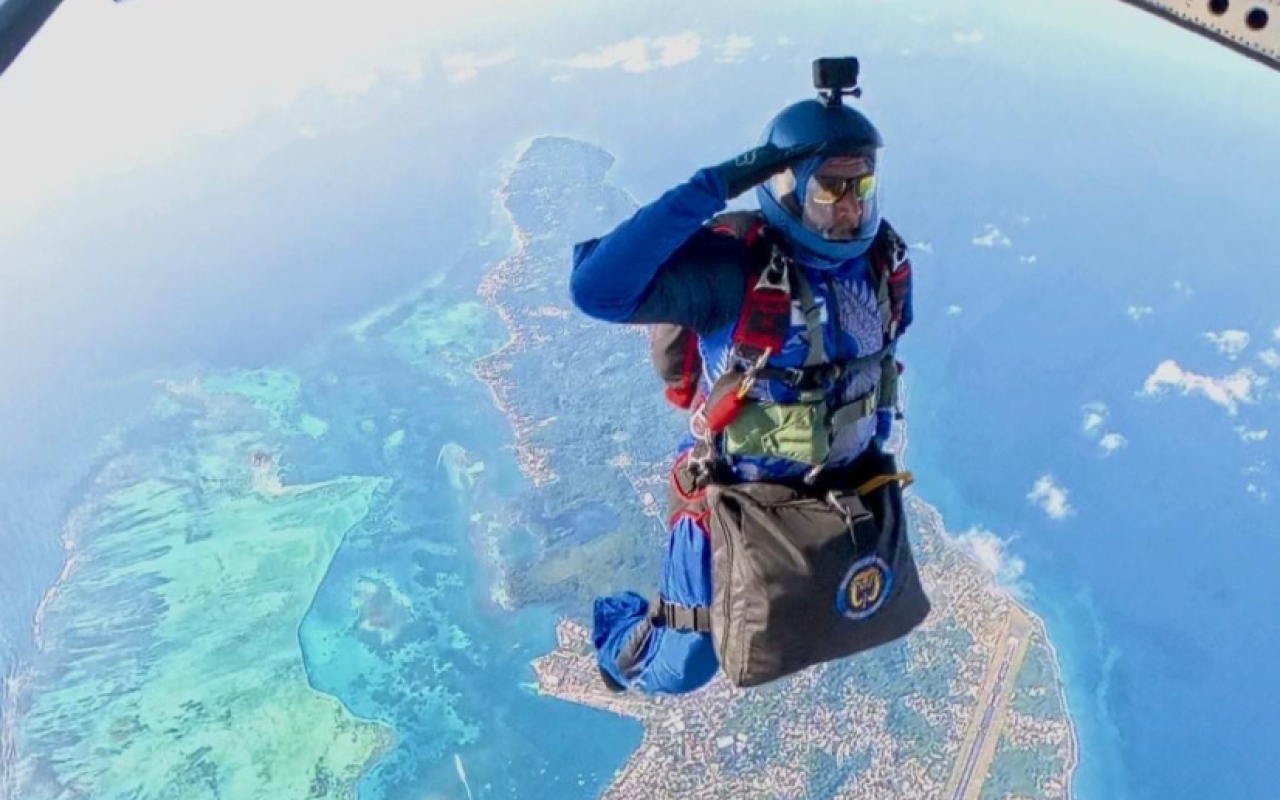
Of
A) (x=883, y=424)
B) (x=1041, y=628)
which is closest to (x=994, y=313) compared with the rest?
(x=1041, y=628)

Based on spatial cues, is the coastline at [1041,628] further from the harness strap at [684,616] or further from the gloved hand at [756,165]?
the gloved hand at [756,165]

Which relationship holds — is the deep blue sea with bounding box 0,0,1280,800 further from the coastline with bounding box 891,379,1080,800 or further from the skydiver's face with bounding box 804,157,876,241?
the skydiver's face with bounding box 804,157,876,241

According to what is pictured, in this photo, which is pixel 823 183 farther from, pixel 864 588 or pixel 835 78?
pixel 864 588

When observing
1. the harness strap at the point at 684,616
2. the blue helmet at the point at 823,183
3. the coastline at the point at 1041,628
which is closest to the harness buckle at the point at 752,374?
the blue helmet at the point at 823,183

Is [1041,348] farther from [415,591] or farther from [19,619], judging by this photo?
[19,619]

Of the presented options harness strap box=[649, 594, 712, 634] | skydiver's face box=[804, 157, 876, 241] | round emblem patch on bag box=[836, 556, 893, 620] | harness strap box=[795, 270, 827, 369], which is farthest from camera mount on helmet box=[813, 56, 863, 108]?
harness strap box=[649, 594, 712, 634]
